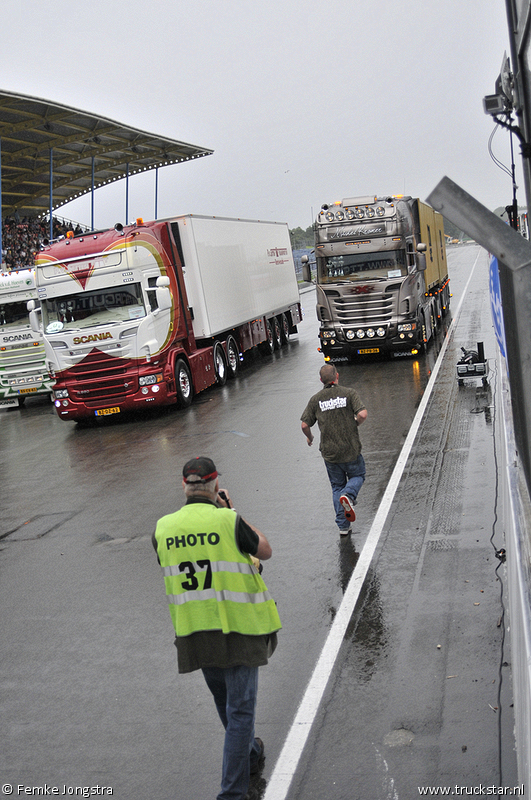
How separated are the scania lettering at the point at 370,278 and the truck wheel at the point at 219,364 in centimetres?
253

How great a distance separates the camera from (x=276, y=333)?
27.2m

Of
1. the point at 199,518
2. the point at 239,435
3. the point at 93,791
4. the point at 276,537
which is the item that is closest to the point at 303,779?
the point at 93,791

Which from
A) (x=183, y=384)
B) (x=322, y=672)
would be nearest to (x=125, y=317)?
(x=183, y=384)

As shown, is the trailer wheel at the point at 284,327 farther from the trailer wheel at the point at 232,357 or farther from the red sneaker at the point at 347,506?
the red sneaker at the point at 347,506

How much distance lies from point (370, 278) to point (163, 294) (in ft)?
18.8

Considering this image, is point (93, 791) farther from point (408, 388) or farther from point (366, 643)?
point (408, 388)

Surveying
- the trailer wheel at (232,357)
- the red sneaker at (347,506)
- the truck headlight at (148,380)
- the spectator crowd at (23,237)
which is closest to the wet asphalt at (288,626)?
the red sneaker at (347,506)

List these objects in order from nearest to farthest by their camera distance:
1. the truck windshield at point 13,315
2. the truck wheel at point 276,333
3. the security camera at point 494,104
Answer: the security camera at point 494,104 < the truck windshield at point 13,315 < the truck wheel at point 276,333

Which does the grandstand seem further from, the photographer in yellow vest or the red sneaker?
the photographer in yellow vest

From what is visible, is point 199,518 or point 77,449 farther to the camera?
point 77,449

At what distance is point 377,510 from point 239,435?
5.40 m

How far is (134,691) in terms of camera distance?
5.57m

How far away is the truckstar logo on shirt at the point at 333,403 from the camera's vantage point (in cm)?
823

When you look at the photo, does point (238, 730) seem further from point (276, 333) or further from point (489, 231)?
point (276, 333)
